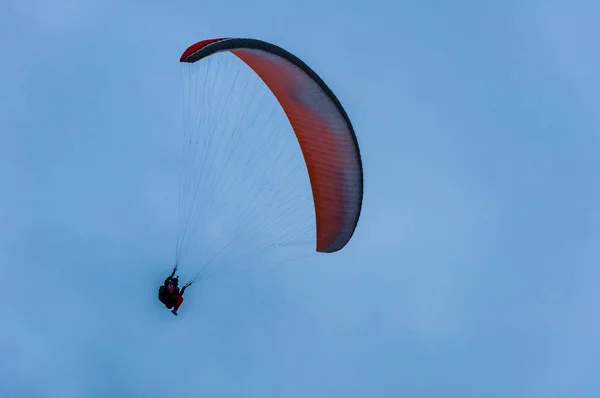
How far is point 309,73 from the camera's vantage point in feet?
67.6

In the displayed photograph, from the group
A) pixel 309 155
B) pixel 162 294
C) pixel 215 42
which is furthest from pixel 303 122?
pixel 162 294

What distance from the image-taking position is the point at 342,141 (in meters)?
22.1

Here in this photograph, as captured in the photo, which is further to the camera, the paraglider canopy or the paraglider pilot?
the paraglider pilot

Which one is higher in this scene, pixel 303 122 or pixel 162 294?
pixel 303 122

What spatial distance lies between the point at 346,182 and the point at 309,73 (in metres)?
3.99

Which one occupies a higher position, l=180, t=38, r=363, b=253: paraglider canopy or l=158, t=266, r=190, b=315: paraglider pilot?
l=180, t=38, r=363, b=253: paraglider canopy

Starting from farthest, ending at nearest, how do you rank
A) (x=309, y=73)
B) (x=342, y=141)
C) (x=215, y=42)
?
(x=342, y=141) < (x=309, y=73) < (x=215, y=42)

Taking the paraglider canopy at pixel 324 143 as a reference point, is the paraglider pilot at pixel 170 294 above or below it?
below

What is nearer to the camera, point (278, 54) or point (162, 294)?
point (278, 54)

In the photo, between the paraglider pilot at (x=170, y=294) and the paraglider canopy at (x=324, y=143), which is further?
the paraglider pilot at (x=170, y=294)

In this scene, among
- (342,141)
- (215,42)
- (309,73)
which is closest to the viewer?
(215,42)

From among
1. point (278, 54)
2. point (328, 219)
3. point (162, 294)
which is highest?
point (278, 54)

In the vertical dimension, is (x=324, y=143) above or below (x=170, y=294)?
above

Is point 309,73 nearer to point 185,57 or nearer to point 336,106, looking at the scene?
point 336,106
